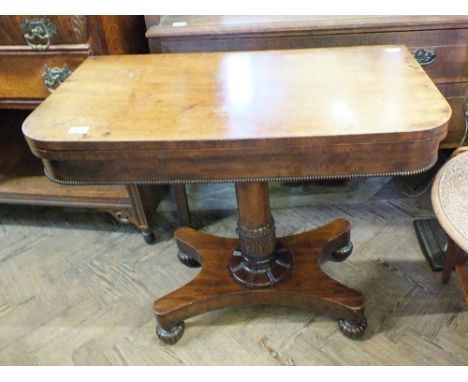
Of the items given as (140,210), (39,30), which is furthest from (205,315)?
(39,30)

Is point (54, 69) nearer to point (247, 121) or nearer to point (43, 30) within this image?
point (43, 30)

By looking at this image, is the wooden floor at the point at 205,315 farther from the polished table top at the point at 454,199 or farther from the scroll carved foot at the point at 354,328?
the polished table top at the point at 454,199

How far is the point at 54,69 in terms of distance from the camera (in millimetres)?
1207

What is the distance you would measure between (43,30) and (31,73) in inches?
6.1

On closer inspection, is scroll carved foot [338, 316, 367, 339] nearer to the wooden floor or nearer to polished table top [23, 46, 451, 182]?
the wooden floor

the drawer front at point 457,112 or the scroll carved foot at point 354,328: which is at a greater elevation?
the drawer front at point 457,112

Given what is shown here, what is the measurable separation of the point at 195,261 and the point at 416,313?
70 cm

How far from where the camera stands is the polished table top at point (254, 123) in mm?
738

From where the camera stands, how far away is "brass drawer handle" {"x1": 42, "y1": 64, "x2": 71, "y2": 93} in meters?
1.21

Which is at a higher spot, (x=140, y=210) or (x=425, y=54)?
(x=425, y=54)

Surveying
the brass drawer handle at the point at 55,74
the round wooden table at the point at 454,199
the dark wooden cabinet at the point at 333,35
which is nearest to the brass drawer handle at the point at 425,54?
the dark wooden cabinet at the point at 333,35

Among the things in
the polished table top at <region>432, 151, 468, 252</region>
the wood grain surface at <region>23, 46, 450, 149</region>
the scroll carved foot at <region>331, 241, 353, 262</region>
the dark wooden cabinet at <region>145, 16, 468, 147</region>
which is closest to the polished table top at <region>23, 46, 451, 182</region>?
the wood grain surface at <region>23, 46, 450, 149</region>

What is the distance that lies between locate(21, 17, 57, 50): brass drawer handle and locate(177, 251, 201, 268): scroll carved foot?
0.75m
